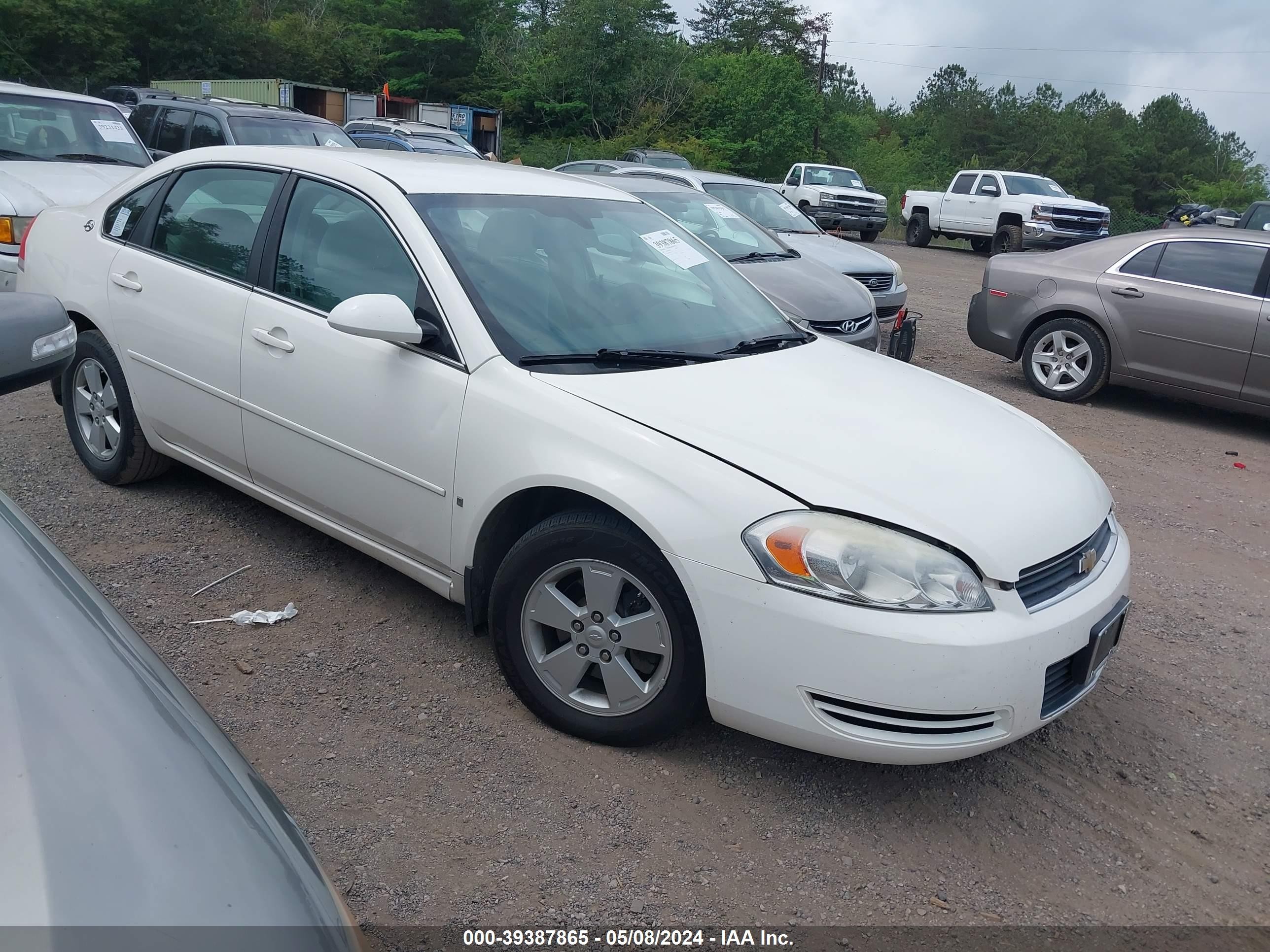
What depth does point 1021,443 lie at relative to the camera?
3.42 metres

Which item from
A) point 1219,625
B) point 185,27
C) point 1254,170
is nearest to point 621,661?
point 1219,625

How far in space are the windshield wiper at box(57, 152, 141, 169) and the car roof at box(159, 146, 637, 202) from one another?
16.3 feet

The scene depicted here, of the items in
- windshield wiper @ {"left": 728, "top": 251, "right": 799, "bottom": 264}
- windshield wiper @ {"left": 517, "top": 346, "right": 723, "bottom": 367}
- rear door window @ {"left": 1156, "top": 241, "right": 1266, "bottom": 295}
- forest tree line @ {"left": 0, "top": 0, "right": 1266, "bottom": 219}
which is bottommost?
windshield wiper @ {"left": 517, "top": 346, "right": 723, "bottom": 367}

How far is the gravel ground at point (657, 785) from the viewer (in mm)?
2639

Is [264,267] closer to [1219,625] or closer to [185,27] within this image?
[1219,625]

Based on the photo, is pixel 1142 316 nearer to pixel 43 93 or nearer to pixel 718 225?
pixel 718 225

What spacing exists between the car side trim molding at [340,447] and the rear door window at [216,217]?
1.80 ft

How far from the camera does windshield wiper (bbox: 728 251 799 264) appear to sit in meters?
8.37

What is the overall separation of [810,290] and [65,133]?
21.1 feet

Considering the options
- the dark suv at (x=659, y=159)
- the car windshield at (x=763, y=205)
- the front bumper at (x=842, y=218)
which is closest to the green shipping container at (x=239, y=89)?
the dark suv at (x=659, y=159)

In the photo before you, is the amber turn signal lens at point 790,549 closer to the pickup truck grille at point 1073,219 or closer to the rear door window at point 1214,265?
the rear door window at point 1214,265

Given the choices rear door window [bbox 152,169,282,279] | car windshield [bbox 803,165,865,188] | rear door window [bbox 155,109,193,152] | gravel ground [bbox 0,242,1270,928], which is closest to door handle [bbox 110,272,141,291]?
rear door window [bbox 152,169,282,279]

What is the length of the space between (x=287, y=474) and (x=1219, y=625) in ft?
12.7

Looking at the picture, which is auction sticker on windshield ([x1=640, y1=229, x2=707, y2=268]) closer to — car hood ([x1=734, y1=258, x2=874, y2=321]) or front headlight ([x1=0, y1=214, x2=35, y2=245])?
car hood ([x1=734, y1=258, x2=874, y2=321])
